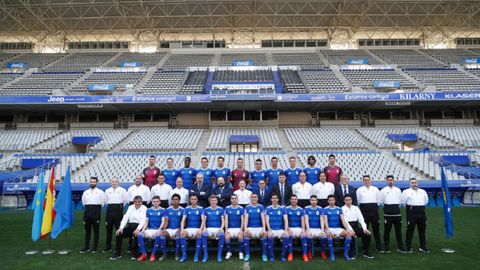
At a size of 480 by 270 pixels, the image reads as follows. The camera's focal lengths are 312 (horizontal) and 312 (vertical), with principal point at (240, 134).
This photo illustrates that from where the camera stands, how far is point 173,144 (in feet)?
76.6

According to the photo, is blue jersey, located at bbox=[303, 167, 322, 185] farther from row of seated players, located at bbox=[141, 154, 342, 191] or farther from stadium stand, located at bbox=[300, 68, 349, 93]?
stadium stand, located at bbox=[300, 68, 349, 93]

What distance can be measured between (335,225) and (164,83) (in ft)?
76.6

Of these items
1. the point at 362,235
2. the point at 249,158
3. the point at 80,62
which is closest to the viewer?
the point at 362,235

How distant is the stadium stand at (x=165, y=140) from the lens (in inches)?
904

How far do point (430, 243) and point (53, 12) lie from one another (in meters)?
35.4

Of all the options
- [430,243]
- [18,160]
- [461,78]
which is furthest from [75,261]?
[461,78]

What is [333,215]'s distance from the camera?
280 inches

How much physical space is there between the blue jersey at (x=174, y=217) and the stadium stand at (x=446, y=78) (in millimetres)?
25249

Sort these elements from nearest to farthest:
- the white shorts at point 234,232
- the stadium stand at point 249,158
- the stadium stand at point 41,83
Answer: the white shorts at point 234,232
the stadium stand at point 249,158
the stadium stand at point 41,83

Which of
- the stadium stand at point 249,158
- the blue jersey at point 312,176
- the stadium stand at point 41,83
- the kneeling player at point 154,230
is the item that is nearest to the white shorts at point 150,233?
the kneeling player at point 154,230

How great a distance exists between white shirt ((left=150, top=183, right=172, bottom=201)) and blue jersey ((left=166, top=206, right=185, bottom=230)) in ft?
2.34

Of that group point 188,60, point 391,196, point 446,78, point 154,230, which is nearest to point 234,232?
point 154,230

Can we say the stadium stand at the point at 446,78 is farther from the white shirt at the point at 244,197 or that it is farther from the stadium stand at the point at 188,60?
the white shirt at the point at 244,197

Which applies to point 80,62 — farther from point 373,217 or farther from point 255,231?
point 373,217
